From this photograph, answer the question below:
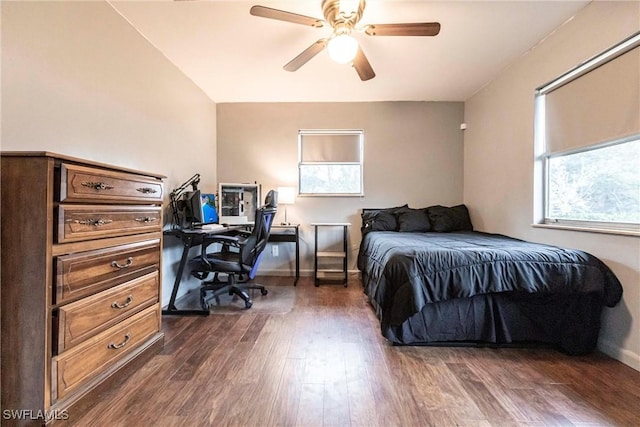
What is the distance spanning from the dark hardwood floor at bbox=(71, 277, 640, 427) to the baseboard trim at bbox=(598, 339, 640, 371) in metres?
0.05

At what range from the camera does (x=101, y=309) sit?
1372 millimetres

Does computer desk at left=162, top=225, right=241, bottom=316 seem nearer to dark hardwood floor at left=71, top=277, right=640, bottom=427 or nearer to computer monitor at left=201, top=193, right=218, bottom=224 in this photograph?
dark hardwood floor at left=71, top=277, right=640, bottom=427

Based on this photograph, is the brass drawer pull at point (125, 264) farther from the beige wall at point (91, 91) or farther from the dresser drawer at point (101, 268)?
the beige wall at point (91, 91)

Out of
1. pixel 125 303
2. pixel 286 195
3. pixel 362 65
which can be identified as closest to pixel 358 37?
pixel 362 65

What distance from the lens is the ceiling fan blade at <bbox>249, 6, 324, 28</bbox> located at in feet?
5.85

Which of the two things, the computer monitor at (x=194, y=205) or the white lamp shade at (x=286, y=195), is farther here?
the white lamp shade at (x=286, y=195)

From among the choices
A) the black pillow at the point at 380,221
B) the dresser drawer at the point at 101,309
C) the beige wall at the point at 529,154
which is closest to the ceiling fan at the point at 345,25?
the beige wall at the point at 529,154

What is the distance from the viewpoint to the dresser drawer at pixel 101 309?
119cm

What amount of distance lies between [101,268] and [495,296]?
234 cm

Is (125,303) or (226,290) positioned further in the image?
(226,290)

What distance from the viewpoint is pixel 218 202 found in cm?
364

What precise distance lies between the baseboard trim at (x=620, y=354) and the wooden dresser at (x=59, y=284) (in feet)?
9.64

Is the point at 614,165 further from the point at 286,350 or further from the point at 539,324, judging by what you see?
the point at 286,350

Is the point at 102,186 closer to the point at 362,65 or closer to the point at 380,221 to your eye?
the point at 362,65
